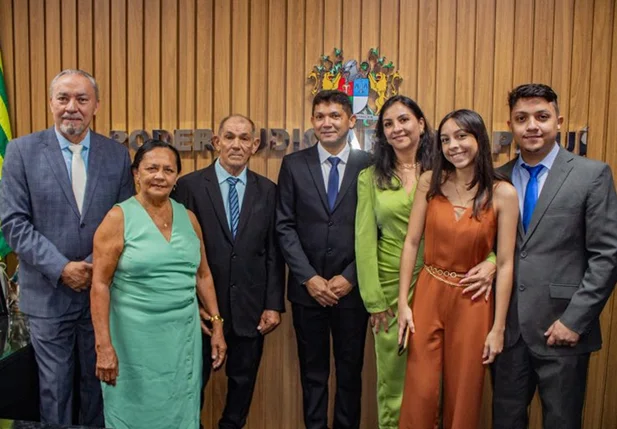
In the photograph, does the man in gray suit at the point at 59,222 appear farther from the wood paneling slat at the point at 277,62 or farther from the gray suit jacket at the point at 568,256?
the gray suit jacket at the point at 568,256

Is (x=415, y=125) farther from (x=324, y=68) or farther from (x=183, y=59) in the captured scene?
(x=183, y=59)

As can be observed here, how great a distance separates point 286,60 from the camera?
3600mm

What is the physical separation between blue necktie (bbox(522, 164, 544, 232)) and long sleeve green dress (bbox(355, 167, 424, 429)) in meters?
0.52

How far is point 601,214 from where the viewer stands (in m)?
2.31

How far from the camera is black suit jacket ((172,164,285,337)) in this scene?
2.91 meters

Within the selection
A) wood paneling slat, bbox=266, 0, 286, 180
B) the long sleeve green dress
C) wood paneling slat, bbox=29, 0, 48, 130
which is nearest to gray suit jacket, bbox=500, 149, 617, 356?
the long sleeve green dress

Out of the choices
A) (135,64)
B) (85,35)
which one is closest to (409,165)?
(135,64)

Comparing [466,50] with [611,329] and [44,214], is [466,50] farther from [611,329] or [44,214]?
[44,214]

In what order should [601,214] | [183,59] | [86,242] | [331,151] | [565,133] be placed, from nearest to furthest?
[601,214] → [86,242] → [331,151] → [565,133] → [183,59]

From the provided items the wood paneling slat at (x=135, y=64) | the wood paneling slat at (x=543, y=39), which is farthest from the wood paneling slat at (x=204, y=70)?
the wood paneling slat at (x=543, y=39)

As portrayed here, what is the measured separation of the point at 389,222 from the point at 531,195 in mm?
691

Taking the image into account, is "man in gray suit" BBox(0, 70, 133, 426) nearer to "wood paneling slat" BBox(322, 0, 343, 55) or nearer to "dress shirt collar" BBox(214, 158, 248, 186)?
"dress shirt collar" BBox(214, 158, 248, 186)

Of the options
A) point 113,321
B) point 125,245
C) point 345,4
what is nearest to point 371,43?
point 345,4

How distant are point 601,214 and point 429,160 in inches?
33.1
